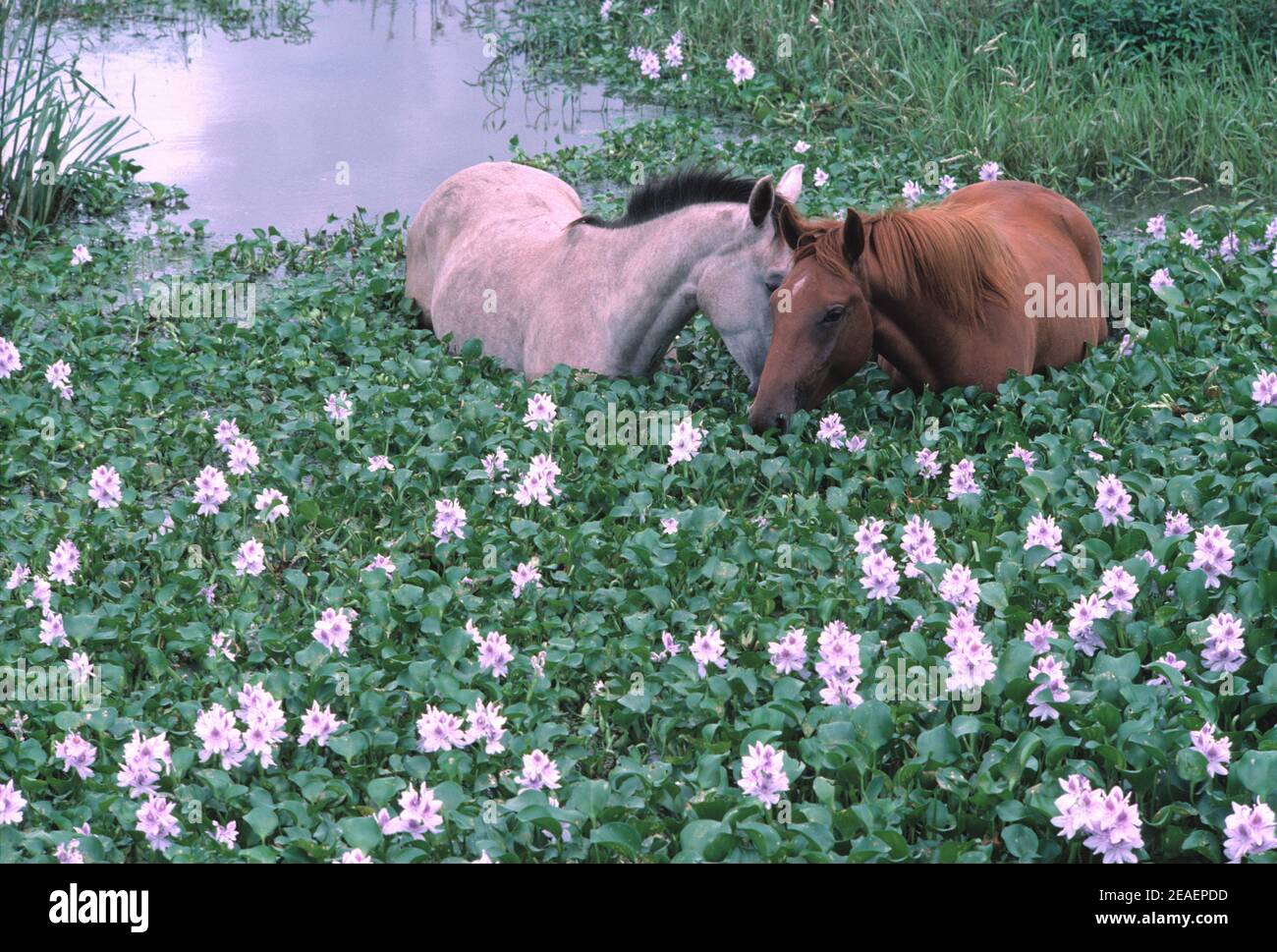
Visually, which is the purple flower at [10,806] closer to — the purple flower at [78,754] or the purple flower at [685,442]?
the purple flower at [78,754]

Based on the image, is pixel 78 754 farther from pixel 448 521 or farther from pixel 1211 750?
pixel 1211 750

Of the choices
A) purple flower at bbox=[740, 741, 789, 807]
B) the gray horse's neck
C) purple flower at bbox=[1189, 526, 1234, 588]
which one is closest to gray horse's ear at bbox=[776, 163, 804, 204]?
the gray horse's neck

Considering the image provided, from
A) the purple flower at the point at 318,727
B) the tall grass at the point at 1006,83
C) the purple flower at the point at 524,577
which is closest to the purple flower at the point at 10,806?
the purple flower at the point at 318,727

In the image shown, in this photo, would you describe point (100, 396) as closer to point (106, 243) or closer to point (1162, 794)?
point (106, 243)

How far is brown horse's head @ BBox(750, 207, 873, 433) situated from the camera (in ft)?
18.2

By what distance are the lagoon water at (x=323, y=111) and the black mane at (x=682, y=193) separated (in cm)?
308

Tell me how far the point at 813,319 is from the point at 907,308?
1.36 ft

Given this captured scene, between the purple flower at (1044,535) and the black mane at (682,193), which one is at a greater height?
the black mane at (682,193)

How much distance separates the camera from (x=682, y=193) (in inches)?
252

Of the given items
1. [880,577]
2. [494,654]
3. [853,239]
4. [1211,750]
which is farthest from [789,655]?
[853,239]

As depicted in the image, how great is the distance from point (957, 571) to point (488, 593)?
150 cm

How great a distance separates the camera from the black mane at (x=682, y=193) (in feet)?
20.6

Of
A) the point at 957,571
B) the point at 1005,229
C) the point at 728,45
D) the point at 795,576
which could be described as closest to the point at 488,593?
the point at 795,576

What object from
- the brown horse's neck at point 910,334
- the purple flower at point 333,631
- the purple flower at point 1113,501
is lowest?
the purple flower at point 333,631
